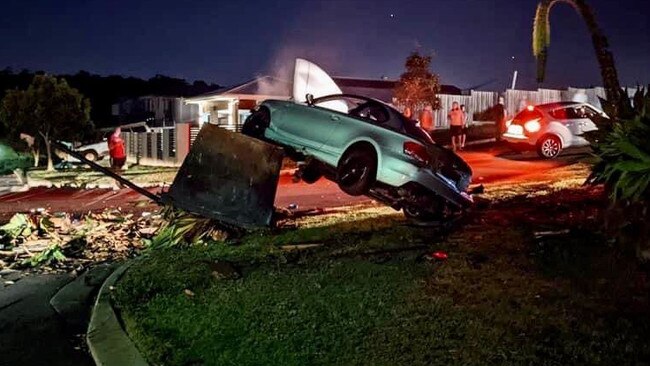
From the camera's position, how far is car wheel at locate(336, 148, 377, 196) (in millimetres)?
9398

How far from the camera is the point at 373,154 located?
9391mm

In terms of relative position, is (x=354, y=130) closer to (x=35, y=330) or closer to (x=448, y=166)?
(x=448, y=166)

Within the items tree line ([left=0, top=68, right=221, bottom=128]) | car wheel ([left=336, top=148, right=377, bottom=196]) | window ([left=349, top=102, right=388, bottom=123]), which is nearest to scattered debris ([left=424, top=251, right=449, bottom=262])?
car wheel ([left=336, top=148, right=377, bottom=196])

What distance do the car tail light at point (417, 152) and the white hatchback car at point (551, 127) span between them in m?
A: 10.4

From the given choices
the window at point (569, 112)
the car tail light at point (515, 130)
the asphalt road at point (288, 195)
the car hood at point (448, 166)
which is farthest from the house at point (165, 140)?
the car hood at point (448, 166)

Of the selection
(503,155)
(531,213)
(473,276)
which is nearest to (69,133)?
(503,155)

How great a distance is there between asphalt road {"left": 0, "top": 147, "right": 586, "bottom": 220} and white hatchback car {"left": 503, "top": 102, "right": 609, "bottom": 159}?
488 millimetres

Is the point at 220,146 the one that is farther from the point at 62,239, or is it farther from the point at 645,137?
the point at 645,137

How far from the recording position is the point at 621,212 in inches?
258

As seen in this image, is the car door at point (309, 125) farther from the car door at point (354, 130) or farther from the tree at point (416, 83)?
the tree at point (416, 83)

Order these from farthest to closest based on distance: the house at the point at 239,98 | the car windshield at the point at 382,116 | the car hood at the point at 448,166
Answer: the house at the point at 239,98 → the car windshield at the point at 382,116 → the car hood at the point at 448,166

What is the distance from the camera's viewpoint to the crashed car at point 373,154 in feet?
30.2

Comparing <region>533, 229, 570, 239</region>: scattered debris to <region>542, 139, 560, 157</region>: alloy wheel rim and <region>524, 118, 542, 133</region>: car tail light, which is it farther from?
<region>542, 139, 560, 157</region>: alloy wheel rim

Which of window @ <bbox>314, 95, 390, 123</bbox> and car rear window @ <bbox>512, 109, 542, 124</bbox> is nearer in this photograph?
window @ <bbox>314, 95, 390, 123</bbox>
